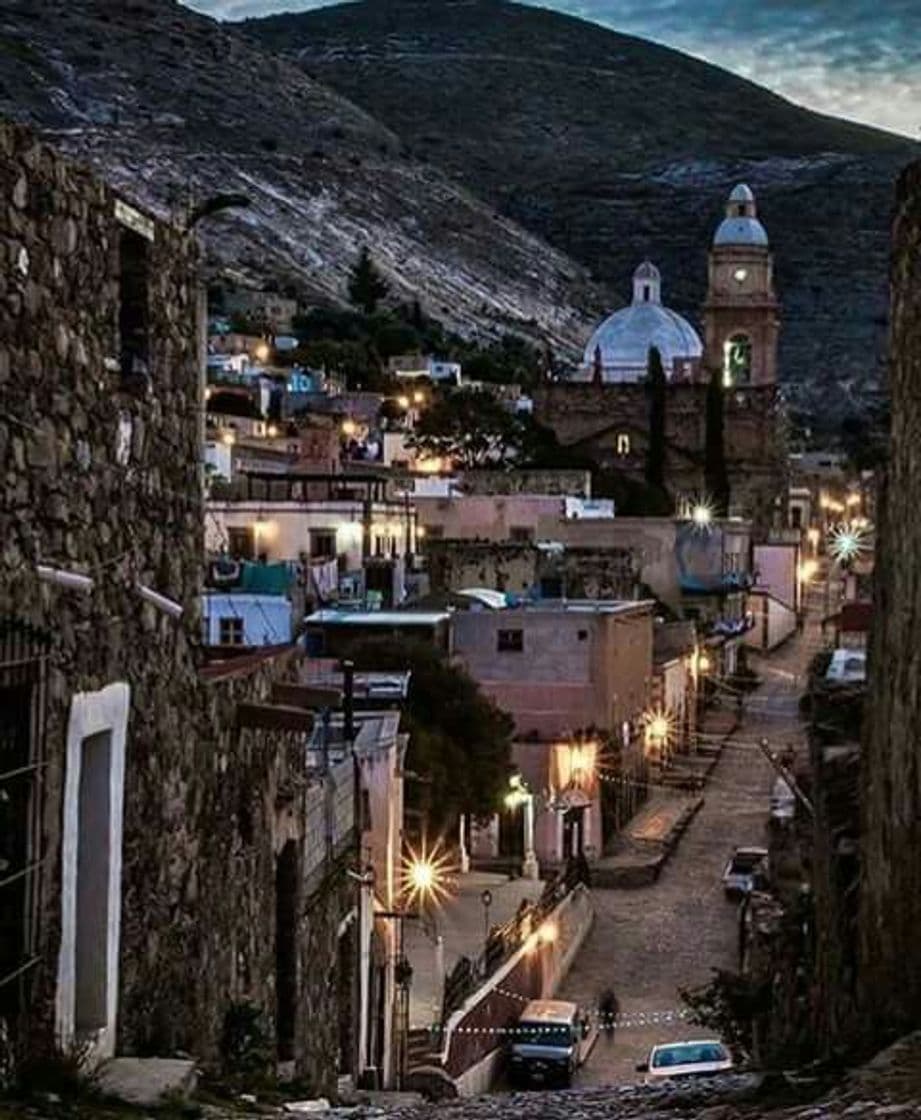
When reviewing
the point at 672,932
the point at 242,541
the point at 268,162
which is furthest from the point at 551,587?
the point at 268,162

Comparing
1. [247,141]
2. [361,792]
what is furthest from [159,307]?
[247,141]

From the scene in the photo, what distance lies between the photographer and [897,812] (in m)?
7.12

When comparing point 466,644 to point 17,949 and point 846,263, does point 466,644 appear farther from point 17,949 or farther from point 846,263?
point 846,263

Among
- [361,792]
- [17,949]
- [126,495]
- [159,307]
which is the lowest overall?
[361,792]

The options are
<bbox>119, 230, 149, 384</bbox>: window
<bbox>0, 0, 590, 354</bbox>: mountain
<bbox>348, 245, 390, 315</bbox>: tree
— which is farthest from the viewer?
Result: <bbox>0, 0, 590, 354</bbox>: mountain

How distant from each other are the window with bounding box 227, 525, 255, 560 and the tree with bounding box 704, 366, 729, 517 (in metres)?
33.8

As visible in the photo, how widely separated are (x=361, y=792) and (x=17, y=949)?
368 inches

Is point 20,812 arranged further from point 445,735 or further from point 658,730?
point 658,730

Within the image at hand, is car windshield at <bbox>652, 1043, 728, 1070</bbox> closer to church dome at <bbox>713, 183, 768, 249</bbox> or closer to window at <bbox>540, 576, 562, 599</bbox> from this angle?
window at <bbox>540, 576, 562, 599</bbox>

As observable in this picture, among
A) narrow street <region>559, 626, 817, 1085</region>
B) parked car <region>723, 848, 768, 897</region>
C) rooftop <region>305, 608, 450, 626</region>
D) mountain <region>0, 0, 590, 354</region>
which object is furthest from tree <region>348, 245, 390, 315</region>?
parked car <region>723, 848, 768, 897</region>

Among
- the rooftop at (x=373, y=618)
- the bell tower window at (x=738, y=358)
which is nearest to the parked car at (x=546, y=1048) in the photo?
the rooftop at (x=373, y=618)

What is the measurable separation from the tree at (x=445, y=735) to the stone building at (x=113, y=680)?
54.7 feet

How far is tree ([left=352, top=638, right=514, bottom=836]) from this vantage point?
88.6ft

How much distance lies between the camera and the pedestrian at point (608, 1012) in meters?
24.5
